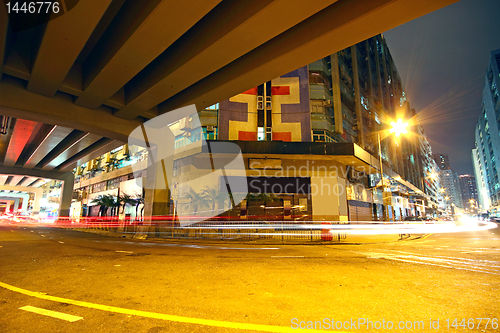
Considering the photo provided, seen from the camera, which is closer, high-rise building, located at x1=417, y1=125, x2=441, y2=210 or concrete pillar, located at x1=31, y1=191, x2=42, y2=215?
concrete pillar, located at x1=31, y1=191, x2=42, y2=215

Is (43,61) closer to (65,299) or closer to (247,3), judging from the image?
(247,3)

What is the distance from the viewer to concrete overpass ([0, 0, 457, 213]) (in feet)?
26.2

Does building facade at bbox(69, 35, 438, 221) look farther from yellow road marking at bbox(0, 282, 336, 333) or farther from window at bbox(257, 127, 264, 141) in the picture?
yellow road marking at bbox(0, 282, 336, 333)

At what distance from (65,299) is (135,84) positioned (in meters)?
12.7

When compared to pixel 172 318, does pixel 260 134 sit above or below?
above

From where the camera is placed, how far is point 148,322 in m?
3.38

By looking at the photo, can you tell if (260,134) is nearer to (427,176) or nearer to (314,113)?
(314,113)

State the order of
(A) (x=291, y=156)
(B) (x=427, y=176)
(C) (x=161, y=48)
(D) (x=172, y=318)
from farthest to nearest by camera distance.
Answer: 1. (B) (x=427, y=176)
2. (A) (x=291, y=156)
3. (C) (x=161, y=48)
4. (D) (x=172, y=318)

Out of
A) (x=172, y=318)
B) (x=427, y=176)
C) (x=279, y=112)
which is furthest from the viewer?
(x=427, y=176)

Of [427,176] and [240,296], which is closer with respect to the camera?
[240,296]

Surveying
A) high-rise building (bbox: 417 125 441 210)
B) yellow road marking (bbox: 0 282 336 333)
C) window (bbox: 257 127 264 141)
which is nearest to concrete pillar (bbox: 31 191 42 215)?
window (bbox: 257 127 264 141)

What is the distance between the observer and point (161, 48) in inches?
389

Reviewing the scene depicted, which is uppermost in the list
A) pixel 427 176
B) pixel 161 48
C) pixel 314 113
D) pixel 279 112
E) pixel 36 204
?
pixel 427 176

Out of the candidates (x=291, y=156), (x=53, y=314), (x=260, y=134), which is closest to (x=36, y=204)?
(x=260, y=134)
